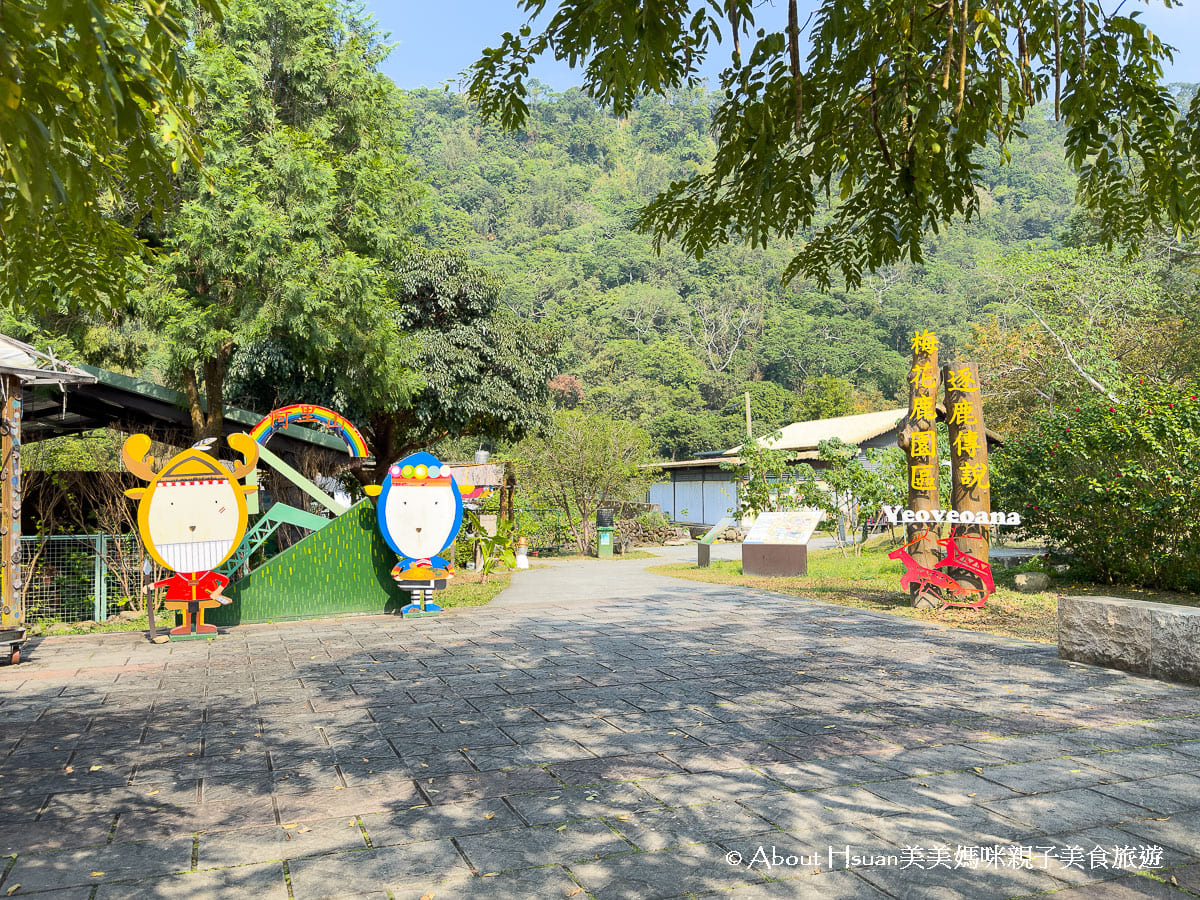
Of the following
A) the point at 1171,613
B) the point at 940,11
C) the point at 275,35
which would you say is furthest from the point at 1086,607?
the point at 275,35

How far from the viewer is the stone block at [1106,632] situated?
666cm

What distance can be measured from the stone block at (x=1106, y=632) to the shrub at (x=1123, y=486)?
4057 mm

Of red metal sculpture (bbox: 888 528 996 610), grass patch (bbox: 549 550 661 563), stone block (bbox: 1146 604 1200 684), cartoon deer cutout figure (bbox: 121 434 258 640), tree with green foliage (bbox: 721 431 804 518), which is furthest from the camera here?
grass patch (bbox: 549 550 661 563)

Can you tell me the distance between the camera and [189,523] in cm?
912

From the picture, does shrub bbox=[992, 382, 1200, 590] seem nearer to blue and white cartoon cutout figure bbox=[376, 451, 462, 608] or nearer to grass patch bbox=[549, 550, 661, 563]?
blue and white cartoon cutout figure bbox=[376, 451, 462, 608]

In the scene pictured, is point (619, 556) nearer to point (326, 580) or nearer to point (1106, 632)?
point (326, 580)

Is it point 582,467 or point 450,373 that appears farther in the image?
point 582,467

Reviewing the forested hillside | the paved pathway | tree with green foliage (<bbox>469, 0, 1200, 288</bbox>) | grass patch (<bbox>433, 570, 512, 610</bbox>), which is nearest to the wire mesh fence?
the paved pathway

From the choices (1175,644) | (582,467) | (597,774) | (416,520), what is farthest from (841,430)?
(597,774)

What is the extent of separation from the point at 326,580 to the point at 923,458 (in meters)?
7.46

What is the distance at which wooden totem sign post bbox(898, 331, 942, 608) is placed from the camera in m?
10.6

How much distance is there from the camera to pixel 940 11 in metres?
3.81

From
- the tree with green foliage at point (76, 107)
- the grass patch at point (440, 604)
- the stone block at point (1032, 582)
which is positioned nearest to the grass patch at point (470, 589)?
the grass patch at point (440, 604)

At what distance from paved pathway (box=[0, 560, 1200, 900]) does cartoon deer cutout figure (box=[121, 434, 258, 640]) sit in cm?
112
